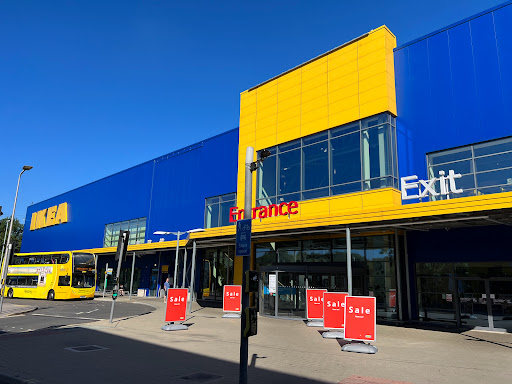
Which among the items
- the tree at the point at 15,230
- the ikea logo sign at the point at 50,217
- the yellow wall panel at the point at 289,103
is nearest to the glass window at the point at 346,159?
the yellow wall panel at the point at 289,103

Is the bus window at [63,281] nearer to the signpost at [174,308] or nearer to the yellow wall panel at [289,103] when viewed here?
the signpost at [174,308]

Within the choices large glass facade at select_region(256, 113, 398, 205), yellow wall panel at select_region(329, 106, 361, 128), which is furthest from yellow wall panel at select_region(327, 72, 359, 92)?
large glass facade at select_region(256, 113, 398, 205)

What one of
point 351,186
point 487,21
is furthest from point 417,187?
point 487,21

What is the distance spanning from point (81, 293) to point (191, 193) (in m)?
12.3

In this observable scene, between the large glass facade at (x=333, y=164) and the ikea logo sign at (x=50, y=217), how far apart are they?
4085 cm

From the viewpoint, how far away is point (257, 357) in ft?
34.4

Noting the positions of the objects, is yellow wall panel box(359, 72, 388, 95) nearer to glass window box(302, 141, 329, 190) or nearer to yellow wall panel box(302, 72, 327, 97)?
yellow wall panel box(302, 72, 327, 97)

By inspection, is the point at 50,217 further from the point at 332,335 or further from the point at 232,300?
the point at 332,335

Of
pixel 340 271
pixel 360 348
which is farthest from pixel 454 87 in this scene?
pixel 360 348

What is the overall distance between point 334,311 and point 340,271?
6.65 m

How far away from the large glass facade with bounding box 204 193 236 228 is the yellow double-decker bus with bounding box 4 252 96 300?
11.0m

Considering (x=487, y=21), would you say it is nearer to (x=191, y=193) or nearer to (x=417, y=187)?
(x=417, y=187)

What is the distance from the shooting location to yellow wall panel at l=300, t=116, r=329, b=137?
74.6 feet

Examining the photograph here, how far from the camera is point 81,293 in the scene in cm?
3238
